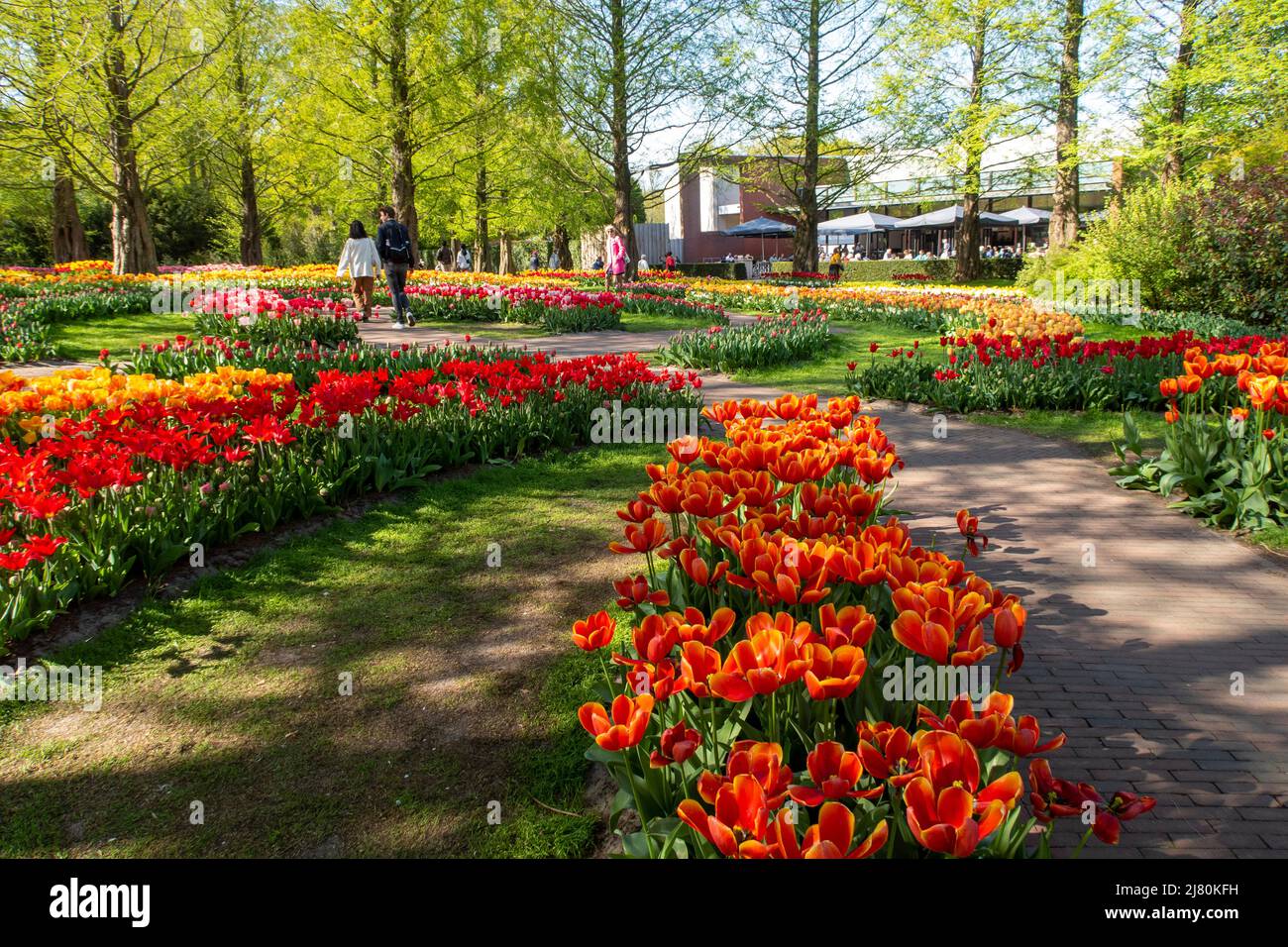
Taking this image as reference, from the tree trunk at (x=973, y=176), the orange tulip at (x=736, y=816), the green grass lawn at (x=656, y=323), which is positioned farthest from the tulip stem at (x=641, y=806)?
the tree trunk at (x=973, y=176)

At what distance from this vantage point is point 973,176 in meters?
26.8

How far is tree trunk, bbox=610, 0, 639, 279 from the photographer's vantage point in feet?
75.9

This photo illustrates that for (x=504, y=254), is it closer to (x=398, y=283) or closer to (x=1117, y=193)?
(x=1117, y=193)

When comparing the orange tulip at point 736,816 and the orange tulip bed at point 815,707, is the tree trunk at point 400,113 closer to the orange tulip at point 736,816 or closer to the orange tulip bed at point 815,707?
the orange tulip bed at point 815,707

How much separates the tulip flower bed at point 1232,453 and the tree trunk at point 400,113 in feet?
58.2

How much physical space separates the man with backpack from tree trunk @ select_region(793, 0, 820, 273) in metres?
18.5

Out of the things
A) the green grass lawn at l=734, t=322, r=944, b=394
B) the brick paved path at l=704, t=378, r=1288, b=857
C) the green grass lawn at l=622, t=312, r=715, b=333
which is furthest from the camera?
the green grass lawn at l=622, t=312, r=715, b=333

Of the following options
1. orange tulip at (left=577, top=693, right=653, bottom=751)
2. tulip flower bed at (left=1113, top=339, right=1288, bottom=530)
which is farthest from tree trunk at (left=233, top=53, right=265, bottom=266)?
orange tulip at (left=577, top=693, right=653, bottom=751)

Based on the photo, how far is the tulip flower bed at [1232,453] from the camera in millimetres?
4816

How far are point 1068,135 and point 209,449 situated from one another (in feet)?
83.9

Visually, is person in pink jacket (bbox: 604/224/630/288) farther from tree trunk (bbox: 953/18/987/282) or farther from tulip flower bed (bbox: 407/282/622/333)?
tree trunk (bbox: 953/18/987/282)

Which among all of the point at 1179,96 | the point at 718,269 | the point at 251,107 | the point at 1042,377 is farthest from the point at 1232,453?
the point at 718,269
